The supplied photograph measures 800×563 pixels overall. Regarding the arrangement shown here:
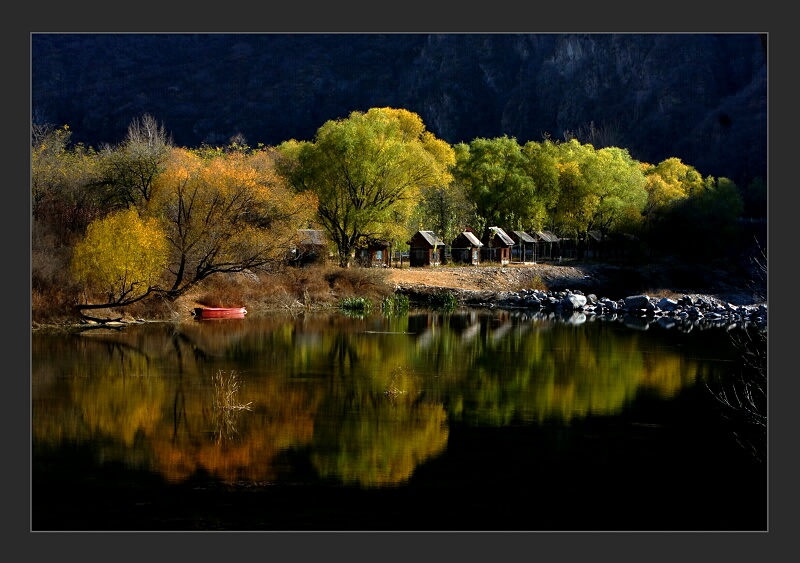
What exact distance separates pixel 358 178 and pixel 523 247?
27278 mm

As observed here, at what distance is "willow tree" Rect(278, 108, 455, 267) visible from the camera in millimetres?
68062

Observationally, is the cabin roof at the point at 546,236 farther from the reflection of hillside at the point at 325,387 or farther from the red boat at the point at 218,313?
the red boat at the point at 218,313

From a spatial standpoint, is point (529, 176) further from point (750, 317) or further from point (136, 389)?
point (136, 389)

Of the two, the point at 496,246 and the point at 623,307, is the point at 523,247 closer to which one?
the point at 496,246

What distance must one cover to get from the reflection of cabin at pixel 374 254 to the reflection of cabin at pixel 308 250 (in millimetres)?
7269

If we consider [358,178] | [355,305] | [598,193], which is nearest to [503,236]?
[598,193]

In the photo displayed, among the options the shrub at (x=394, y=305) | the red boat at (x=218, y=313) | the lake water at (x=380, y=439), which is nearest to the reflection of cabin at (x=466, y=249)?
the shrub at (x=394, y=305)

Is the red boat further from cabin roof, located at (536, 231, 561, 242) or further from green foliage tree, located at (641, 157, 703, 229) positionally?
green foliage tree, located at (641, 157, 703, 229)

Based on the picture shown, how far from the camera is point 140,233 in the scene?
44.4 m

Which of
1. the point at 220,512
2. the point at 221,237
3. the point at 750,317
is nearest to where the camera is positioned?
the point at 220,512

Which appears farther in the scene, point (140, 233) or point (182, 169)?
point (182, 169)

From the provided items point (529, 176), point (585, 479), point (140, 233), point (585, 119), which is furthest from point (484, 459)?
point (585, 119)

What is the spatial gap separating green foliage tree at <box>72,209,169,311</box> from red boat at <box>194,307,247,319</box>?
513 cm

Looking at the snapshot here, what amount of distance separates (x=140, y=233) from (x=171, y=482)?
26051mm
